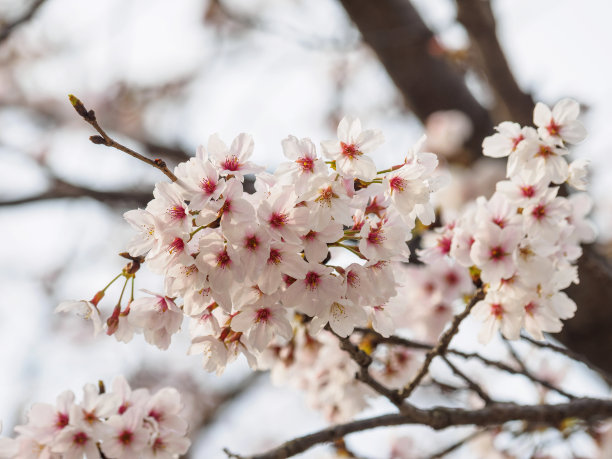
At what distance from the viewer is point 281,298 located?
1.10 m

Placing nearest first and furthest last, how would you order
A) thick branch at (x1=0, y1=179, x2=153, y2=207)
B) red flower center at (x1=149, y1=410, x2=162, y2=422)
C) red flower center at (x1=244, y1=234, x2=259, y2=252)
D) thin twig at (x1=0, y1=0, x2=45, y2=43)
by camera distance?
red flower center at (x1=244, y1=234, x2=259, y2=252) → red flower center at (x1=149, y1=410, x2=162, y2=422) → thin twig at (x1=0, y1=0, x2=45, y2=43) → thick branch at (x1=0, y1=179, x2=153, y2=207)

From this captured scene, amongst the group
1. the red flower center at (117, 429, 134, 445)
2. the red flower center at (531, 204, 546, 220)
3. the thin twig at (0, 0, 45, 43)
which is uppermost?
the thin twig at (0, 0, 45, 43)

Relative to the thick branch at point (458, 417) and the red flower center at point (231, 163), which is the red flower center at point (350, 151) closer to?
the red flower center at point (231, 163)

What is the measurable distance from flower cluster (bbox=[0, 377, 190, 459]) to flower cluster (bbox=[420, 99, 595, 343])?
0.77 meters

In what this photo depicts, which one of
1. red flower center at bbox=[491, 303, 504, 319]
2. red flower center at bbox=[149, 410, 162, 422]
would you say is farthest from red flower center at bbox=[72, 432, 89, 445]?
red flower center at bbox=[491, 303, 504, 319]

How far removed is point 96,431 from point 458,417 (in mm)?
842

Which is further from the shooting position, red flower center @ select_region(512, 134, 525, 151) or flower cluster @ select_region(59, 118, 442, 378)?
red flower center @ select_region(512, 134, 525, 151)

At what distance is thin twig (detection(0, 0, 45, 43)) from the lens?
2264 millimetres

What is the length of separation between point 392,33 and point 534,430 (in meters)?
2.12

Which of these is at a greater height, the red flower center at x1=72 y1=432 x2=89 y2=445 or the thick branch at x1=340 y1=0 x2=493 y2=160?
the thick branch at x1=340 y1=0 x2=493 y2=160

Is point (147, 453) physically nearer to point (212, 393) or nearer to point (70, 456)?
point (70, 456)


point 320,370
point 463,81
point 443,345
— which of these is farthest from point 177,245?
point 463,81

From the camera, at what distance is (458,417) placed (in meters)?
1.45

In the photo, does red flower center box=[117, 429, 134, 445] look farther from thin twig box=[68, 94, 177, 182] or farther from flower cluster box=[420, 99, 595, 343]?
flower cluster box=[420, 99, 595, 343]
